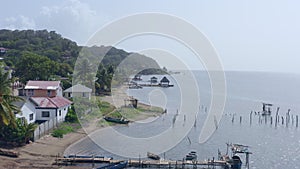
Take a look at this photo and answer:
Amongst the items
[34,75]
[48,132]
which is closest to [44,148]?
[48,132]

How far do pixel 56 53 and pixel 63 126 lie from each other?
67.6 meters

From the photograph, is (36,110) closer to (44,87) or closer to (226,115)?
(44,87)

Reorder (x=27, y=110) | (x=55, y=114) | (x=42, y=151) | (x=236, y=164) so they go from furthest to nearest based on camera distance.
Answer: (x=55, y=114), (x=27, y=110), (x=42, y=151), (x=236, y=164)

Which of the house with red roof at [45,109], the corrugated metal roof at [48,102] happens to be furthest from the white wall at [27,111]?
the corrugated metal roof at [48,102]

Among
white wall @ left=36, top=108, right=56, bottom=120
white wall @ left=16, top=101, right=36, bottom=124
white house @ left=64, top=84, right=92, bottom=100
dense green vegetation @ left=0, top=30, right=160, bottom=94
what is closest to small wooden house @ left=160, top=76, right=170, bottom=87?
dense green vegetation @ left=0, top=30, right=160, bottom=94

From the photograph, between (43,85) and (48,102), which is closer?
(48,102)

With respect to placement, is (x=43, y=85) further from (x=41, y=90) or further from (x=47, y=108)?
(x=47, y=108)

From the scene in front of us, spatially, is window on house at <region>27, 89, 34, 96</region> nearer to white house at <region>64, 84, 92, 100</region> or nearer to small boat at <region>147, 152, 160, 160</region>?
white house at <region>64, 84, 92, 100</region>

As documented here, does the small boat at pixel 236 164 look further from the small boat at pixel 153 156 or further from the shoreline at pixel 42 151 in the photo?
the shoreline at pixel 42 151

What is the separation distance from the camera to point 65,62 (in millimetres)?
96938

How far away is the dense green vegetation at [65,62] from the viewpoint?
202 feet

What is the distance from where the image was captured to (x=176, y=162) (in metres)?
31.3

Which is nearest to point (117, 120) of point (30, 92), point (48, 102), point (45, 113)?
point (30, 92)

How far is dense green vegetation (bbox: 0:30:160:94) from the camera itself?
6147 centimetres
